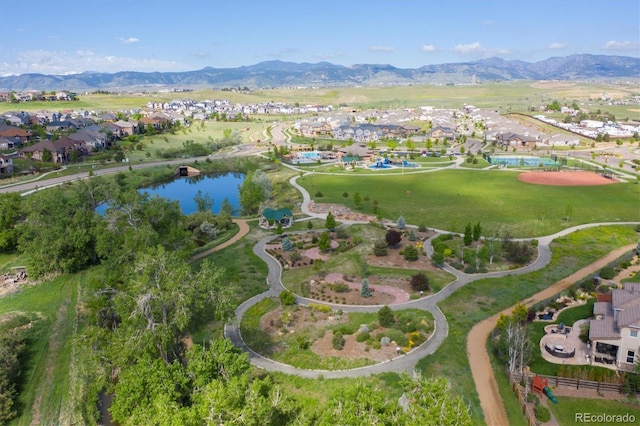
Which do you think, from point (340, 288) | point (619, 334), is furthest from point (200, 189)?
point (619, 334)

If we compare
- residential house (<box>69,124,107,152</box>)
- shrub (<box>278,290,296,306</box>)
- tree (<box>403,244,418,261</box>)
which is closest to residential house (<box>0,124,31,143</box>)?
residential house (<box>69,124,107,152</box>)

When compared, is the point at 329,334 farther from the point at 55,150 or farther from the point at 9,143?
the point at 9,143

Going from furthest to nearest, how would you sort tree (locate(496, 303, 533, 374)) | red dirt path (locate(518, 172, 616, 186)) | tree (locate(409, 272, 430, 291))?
1. red dirt path (locate(518, 172, 616, 186))
2. tree (locate(409, 272, 430, 291))
3. tree (locate(496, 303, 533, 374))

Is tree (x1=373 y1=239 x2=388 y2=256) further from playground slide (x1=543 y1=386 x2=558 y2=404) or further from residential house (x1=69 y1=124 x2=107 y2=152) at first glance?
residential house (x1=69 y1=124 x2=107 y2=152)

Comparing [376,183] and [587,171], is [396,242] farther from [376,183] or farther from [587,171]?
[587,171]

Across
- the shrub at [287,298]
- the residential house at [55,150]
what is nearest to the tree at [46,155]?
the residential house at [55,150]

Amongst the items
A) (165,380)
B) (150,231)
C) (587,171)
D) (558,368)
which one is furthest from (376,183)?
(165,380)
